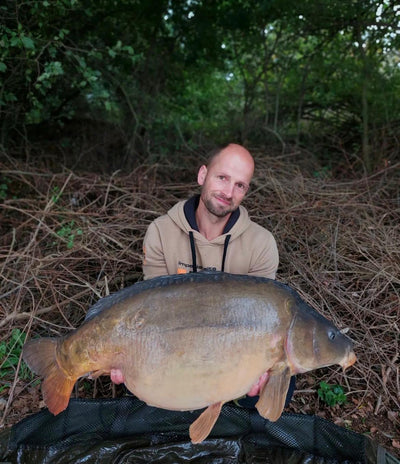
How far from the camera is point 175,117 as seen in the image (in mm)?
5352

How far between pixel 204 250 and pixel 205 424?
80cm

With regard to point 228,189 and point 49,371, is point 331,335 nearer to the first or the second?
point 228,189

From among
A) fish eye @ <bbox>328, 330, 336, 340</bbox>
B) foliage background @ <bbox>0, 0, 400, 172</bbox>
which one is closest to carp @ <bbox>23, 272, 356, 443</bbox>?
fish eye @ <bbox>328, 330, 336, 340</bbox>

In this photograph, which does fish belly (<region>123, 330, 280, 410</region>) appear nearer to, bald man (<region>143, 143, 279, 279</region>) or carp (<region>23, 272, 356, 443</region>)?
carp (<region>23, 272, 356, 443</region>)

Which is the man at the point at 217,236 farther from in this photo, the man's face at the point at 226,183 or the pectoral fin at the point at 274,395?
the pectoral fin at the point at 274,395

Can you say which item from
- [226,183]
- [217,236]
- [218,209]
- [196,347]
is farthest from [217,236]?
[196,347]

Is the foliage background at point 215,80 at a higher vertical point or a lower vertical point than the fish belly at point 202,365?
higher

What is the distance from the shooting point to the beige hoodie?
1.99 m

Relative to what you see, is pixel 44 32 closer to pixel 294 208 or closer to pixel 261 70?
pixel 294 208

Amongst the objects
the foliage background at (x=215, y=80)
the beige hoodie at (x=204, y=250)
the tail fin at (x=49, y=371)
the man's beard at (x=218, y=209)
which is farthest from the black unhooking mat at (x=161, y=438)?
the foliage background at (x=215, y=80)

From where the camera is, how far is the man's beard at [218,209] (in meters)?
1.95

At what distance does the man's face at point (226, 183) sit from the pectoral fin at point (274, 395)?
80cm

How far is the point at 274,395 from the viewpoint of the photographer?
55.8 inches

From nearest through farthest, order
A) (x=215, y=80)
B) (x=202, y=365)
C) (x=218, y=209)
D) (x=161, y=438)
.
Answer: (x=202, y=365) < (x=161, y=438) < (x=218, y=209) < (x=215, y=80)
